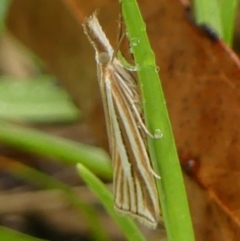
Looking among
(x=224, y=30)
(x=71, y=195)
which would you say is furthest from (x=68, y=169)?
(x=224, y=30)

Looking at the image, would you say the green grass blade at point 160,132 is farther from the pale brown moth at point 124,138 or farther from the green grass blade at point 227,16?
the green grass blade at point 227,16

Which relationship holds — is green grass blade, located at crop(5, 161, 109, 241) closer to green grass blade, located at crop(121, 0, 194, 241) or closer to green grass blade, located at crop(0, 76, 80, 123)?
green grass blade, located at crop(0, 76, 80, 123)

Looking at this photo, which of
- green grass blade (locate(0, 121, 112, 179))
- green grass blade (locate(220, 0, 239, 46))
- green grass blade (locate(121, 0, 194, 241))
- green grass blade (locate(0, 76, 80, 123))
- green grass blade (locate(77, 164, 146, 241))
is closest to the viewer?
green grass blade (locate(121, 0, 194, 241))

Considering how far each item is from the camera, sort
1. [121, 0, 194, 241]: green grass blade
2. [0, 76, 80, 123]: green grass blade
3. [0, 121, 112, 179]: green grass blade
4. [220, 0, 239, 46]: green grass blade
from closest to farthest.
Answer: [121, 0, 194, 241]: green grass blade → [220, 0, 239, 46]: green grass blade → [0, 121, 112, 179]: green grass blade → [0, 76, 80, 123]: green grass blade

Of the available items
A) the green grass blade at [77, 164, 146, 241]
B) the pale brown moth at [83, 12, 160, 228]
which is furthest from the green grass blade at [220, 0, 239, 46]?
the green grass blade at [77, 164, 146, 241]

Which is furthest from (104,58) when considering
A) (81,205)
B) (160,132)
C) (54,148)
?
(81,205)

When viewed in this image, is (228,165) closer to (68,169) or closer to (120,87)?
(120,87)

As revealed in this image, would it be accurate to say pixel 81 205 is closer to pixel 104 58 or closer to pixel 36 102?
pixel 36 102
